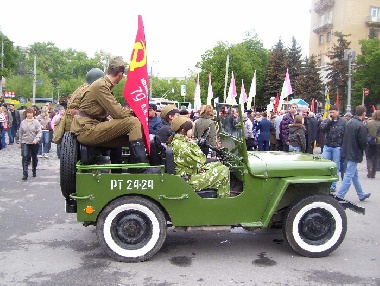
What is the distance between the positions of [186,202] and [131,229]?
691mm

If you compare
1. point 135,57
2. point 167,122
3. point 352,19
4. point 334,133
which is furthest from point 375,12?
point 135,57

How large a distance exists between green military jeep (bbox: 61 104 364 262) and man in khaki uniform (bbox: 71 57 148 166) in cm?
16

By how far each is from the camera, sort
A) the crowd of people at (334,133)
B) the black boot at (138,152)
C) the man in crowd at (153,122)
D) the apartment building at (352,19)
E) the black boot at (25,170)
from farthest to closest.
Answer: the apartment building at (352,19) → the black boot at (25,170) → the man in crowd at (153,122) → the crowd of people at (334,133) → the black boot at (138,152)

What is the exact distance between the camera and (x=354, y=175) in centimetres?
852

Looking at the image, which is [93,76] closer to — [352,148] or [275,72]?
[352,148]

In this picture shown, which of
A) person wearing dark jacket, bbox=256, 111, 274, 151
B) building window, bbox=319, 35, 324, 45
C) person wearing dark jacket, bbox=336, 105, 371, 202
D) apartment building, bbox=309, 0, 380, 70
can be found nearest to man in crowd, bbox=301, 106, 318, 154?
person wearing dark jacket, bbox=256, 111, 274, 151

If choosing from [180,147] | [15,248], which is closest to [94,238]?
[15,248]

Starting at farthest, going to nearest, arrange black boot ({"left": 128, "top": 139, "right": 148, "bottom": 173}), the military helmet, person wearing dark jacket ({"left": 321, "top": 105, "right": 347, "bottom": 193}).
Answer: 1. person wearing dark jacket ({"left": 321, "top": 105, "right": 347, "bottom": 193})
2. the military helmet
3. black boot ({"left": 128, "top": 139, "right": 148, "bottom": 173})

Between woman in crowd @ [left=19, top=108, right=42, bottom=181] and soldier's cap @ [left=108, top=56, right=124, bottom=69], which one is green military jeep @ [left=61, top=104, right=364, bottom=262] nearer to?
soldier's cap @ [left=108, top=56, right=124, bottom=69]

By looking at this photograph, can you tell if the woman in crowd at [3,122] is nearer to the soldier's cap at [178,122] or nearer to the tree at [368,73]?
the soldier's cap at [178,122]

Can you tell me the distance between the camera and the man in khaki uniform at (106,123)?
202 inches

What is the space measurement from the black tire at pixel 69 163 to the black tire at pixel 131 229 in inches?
19.8

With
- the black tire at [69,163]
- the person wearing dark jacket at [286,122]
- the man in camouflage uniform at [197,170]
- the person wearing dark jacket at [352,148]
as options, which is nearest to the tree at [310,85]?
the person wearing dark jacket at [286,122]

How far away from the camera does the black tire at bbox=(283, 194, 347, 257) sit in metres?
5.32
